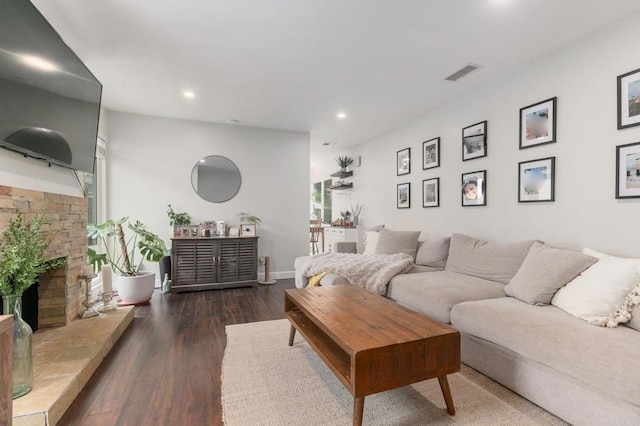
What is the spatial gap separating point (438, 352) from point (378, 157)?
4.31 meters

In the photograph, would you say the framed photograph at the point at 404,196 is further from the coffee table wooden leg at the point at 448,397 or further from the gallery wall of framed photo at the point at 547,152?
the coffee table wooden leg at the point at 448,397

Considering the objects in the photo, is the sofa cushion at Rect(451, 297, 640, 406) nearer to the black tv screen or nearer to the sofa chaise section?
the sofa chaise section

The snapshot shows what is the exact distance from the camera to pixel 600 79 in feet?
7.78

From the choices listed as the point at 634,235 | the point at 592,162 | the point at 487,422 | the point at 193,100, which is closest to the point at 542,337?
the point at 487,422

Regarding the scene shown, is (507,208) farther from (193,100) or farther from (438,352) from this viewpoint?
(193,100)

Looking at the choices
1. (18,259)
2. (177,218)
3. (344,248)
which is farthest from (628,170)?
(177,218)

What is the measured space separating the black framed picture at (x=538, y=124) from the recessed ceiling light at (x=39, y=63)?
12.7ft

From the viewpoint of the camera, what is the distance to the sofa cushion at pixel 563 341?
1.34m

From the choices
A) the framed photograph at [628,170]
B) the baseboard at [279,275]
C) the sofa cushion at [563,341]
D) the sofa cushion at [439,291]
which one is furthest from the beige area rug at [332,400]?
the baseboard at [279,275]

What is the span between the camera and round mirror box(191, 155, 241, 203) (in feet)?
15.4

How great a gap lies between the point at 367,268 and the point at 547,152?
2001mm

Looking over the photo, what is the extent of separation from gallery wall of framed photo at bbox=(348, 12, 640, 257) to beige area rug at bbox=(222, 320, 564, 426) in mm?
1539

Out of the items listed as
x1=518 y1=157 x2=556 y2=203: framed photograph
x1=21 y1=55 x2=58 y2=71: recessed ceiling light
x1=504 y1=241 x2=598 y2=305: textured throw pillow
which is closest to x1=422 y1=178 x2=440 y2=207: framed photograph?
x1=518 y1=157 x2=556 y2=203: framed photograph

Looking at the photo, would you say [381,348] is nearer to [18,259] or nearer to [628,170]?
[18,259]
